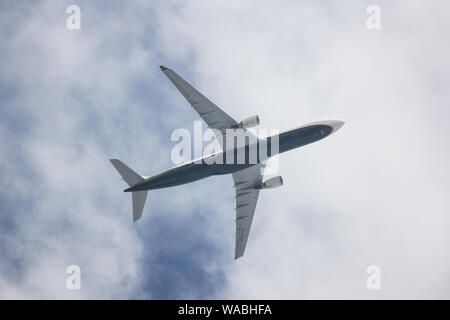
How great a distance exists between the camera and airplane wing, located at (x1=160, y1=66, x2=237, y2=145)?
65.8 meters

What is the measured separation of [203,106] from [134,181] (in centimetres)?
1467

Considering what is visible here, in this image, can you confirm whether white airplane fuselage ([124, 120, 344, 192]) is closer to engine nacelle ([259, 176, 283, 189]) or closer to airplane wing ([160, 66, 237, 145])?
airplane wing ([160, 66, 237, 145])

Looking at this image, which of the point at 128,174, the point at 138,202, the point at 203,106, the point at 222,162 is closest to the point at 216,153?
the point at 222,162

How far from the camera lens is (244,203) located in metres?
79.4

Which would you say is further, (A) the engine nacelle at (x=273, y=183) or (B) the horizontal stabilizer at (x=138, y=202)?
(A) the engine nacelle at (x=273, y=183)

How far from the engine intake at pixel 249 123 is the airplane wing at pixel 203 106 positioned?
896 millimetres

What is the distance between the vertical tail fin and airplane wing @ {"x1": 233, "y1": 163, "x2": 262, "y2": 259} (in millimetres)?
15102

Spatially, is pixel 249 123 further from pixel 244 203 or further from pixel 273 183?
pixel 244 203

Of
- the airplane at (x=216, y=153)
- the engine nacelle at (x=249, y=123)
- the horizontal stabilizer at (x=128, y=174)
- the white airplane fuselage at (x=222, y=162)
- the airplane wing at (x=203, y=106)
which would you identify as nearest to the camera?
the airplane wing at (x=203, y=106)

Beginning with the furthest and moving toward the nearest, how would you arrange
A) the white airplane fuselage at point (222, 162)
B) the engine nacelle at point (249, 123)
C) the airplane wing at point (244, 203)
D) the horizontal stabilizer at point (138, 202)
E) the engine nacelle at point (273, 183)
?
the airplane wing at point (244, 203) < the engine nacelle at point (273, 183) < the horizontal stabilizer at point (138, 202) < the white airplane fuselage at point (222, 162) < the engine nacelle at point (249, 123)

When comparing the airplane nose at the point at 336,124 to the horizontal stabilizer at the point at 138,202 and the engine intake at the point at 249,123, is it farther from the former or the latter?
the horizontal stabilizer at the point at 138,202

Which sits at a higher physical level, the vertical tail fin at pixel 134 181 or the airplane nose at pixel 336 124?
the airplane nose at pixel 336 124

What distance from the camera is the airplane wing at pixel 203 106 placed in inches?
2591

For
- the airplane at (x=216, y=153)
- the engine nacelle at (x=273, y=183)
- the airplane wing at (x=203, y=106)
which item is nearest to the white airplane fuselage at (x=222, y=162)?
the airplane at (x=216, y=153)
